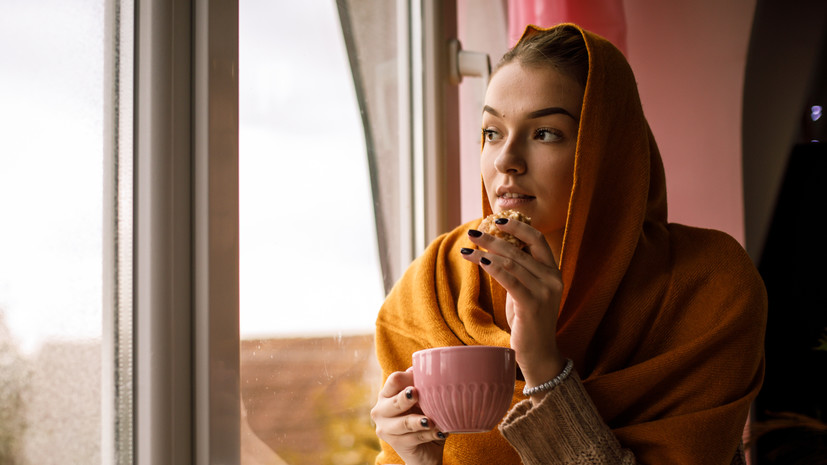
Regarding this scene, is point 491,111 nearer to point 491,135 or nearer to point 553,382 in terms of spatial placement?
point 491,135

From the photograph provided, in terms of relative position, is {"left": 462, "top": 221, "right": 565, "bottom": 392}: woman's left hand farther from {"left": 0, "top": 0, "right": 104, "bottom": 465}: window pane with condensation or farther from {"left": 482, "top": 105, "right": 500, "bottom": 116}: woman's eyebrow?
{"left": 0, "top": 0, "right": 104, "bottom": 465}: window pane with condensation

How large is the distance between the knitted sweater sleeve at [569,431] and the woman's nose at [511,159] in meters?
0.32

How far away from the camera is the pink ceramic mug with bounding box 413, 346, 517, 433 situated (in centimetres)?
75

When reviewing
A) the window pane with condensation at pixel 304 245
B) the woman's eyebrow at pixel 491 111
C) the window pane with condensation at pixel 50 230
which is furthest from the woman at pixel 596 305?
the window pane with condensation at pixel 50 230

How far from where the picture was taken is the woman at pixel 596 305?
2.91 feet

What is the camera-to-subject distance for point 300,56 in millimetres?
1269

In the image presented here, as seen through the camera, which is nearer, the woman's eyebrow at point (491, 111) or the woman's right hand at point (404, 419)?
the woman's right hand at point (404, 419)

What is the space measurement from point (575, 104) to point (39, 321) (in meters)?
0.82

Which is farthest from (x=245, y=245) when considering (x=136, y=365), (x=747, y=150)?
(x=747, y=150)

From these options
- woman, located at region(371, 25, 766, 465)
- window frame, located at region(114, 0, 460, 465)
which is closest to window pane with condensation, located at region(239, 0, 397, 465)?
window frame, located at region(114, 0, 460, 465)

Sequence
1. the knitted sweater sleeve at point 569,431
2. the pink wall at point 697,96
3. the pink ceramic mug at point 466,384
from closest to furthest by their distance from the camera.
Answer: the pink ceramic mug at point 466,384, the knitted sweater sleeve at point 569,431, the pink wall at point 697,96

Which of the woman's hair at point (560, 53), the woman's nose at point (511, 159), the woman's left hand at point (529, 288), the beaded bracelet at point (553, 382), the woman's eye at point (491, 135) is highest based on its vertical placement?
the woman's hair at point (560, 53)

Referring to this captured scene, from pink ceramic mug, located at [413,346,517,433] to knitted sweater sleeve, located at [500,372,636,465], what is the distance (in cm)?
12

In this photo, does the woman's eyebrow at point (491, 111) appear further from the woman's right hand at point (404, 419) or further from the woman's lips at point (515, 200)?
the woman's right hand at point (404, 419)
